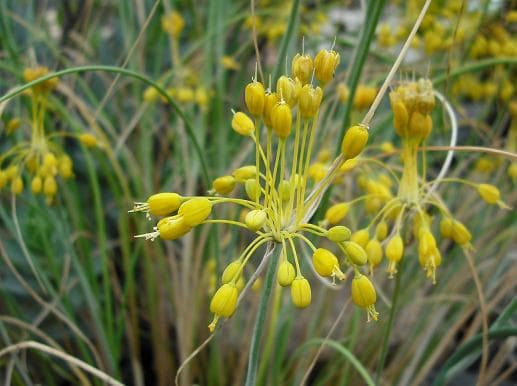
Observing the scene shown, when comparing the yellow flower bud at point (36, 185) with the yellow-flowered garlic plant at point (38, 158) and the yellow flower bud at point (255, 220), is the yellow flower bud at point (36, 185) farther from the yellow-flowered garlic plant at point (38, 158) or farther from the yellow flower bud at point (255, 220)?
the yellow flower bud at point (255, 220)

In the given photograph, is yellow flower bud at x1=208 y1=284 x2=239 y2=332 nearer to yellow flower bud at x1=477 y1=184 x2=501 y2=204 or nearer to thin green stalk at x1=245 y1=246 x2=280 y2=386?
thin green stalk at x1=245 y1=246 x2=280 y2=386

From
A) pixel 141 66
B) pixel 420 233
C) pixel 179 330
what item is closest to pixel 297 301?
pixel 420 233

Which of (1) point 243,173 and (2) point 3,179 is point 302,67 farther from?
(2) point 3,179

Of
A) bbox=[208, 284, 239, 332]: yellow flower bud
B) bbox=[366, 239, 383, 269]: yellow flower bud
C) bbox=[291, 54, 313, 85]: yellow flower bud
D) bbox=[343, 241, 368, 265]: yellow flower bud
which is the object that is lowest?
bbox=[366, 239, 383, 269]: yellow flower bud

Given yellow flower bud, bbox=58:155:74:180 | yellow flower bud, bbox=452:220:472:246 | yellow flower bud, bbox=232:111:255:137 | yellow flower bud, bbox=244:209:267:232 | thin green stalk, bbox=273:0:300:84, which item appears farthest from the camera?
yellow flower bud, bbox=58:155:74:180

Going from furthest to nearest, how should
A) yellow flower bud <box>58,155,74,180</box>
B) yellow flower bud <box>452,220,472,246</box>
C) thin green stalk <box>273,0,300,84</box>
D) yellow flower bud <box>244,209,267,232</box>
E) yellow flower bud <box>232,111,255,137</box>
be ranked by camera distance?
yellow flower bud <box>58,155,74,180</box> → thin green stalk <box>273,0,300,84</box> → yellow flower bud <box>452,220,472,246</box> → yellow flower bud <box>232,111,255,137</box> → yellow flower bud <box>244,209,267,232</box>

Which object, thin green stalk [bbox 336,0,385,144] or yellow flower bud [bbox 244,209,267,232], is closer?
yellow flower bud [bbox 244,209,267,232]

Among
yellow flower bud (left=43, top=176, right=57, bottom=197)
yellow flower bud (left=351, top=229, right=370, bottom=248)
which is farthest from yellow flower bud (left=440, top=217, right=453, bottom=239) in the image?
yellow flower bud (left=43, top=176, right=57, bottom=197)

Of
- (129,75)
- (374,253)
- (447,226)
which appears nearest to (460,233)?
(447,226)
